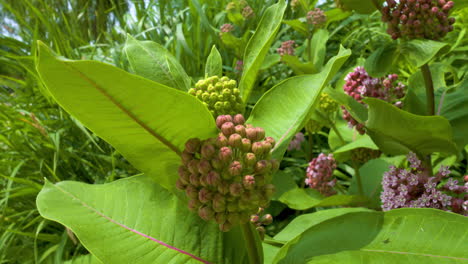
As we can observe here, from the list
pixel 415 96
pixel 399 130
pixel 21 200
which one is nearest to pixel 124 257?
pixel 399 130

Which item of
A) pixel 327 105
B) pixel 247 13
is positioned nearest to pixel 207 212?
pixel 327 105

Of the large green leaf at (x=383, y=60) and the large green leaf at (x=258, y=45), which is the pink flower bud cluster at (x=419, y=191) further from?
the large green leaf at (x=258, y=45)

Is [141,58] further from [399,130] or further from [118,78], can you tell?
[399,130]

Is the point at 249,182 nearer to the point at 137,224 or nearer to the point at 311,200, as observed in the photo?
the point at 137,224

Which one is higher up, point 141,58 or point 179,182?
point 141,58

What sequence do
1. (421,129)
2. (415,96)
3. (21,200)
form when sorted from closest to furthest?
(421,129) < (415,96) < (21,200)

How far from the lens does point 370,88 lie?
1311mm

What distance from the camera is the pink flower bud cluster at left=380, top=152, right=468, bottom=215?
969 millimetres

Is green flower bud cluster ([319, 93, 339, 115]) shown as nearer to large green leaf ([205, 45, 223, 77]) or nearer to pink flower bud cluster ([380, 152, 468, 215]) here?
pink flower bud cluster ([380, 152, 468, 215])

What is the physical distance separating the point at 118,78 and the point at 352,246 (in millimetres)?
465

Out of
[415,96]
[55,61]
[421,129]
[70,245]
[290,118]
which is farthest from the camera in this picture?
[70,245]

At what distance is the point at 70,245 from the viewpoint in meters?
1.93

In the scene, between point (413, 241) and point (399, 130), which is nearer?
point (413, 241)

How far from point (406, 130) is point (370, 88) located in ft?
1.26
